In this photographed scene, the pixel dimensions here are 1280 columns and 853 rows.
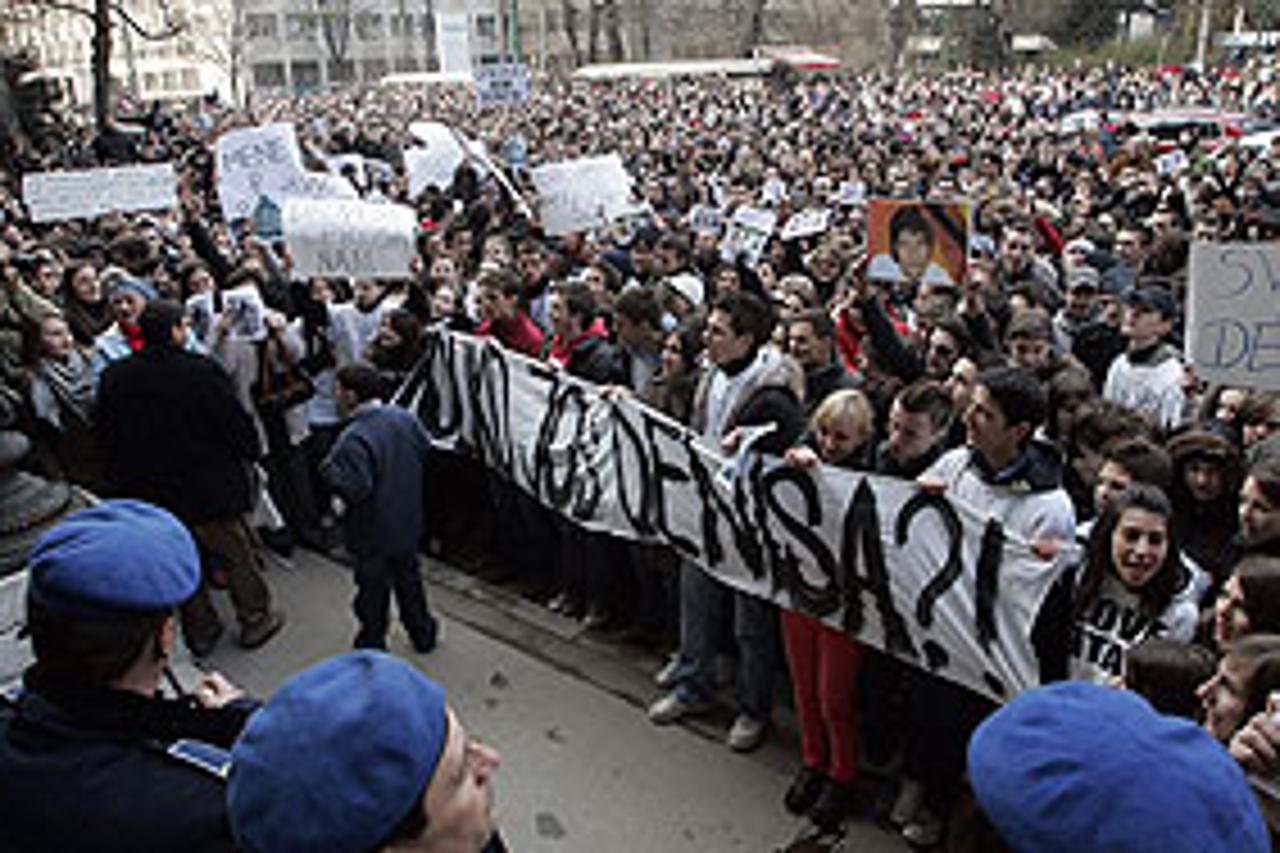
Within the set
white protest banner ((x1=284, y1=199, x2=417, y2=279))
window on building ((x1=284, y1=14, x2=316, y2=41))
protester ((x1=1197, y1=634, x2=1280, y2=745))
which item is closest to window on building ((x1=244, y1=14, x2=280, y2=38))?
window on building ((x1=284, y1=14, x2=316, y2=41))

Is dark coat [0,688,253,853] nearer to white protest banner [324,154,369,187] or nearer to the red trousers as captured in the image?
the red trousers

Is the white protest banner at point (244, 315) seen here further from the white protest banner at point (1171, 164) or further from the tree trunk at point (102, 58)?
the tree trunk at point (102, 58)

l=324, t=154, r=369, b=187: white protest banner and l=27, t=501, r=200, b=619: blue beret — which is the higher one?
l=324, t=154, r=369, b=187: white protest banner

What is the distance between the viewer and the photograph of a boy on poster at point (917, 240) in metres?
5.60

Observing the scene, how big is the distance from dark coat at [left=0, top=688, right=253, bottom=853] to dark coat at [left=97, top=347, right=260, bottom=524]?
122 inches

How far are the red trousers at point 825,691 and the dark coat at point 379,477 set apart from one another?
1.86 meters

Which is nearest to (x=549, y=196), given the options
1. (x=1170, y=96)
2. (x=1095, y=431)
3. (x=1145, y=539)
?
(x=1095, y=431)

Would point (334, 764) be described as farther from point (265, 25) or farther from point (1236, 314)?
point (265, 25)

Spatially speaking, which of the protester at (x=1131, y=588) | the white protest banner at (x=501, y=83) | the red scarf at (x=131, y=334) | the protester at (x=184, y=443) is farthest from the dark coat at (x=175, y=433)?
the white protest banner at (x=501, y=83)

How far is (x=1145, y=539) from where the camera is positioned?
295 cm

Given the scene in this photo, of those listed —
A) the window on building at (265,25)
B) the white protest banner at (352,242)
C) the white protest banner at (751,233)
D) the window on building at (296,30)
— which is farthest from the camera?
the window on building at (296,30)

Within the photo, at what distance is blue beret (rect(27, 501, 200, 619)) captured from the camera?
6.13 ft

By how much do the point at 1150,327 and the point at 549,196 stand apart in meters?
4.87

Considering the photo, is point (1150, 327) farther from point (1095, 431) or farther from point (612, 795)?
point (612, 795)
